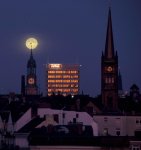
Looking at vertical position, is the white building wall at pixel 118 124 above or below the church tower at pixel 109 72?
below

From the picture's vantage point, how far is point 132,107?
118250mm

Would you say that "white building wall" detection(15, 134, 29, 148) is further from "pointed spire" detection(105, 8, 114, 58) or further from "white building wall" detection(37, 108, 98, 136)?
"pointed spire" detection(105, 8, 114, 58)

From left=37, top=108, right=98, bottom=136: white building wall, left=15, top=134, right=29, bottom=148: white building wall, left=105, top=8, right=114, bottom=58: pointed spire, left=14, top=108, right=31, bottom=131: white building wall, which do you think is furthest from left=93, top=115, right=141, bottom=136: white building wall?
left=105, top=8, right=114, bottom=58: pointed spire

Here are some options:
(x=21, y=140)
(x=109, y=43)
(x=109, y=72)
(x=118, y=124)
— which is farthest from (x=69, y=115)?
(x=109, y=43)

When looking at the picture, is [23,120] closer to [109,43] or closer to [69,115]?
[69,115]

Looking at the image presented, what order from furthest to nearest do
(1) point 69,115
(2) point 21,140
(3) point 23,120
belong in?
(1) point 69,115 < (3) point 23,120 < (2) point 21,140

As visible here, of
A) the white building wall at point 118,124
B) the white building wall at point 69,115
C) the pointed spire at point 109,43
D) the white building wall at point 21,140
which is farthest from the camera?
the pointed spire at point 109,43

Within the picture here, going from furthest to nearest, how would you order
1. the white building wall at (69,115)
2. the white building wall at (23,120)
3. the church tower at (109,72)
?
the church tower at (109,72) < the white building wall at (69,115) < the white building wall at (23,120)

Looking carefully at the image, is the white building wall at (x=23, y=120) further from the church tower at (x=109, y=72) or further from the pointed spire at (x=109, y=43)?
the pointed spire at (x=109, y=43)

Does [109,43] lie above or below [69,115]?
above

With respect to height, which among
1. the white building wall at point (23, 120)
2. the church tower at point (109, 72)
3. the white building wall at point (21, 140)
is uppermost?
the church tower at point (109, 72)

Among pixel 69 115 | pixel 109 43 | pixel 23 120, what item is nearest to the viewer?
pixel 23 120

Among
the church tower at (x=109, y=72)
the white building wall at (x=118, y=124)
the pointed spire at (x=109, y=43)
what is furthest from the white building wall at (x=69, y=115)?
the pointed spire at (x=109, y=43)

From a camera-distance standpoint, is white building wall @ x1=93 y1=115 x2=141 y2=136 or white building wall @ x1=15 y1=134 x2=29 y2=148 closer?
white building wall @ x1=15 y1=134 x2=29 y2=148
